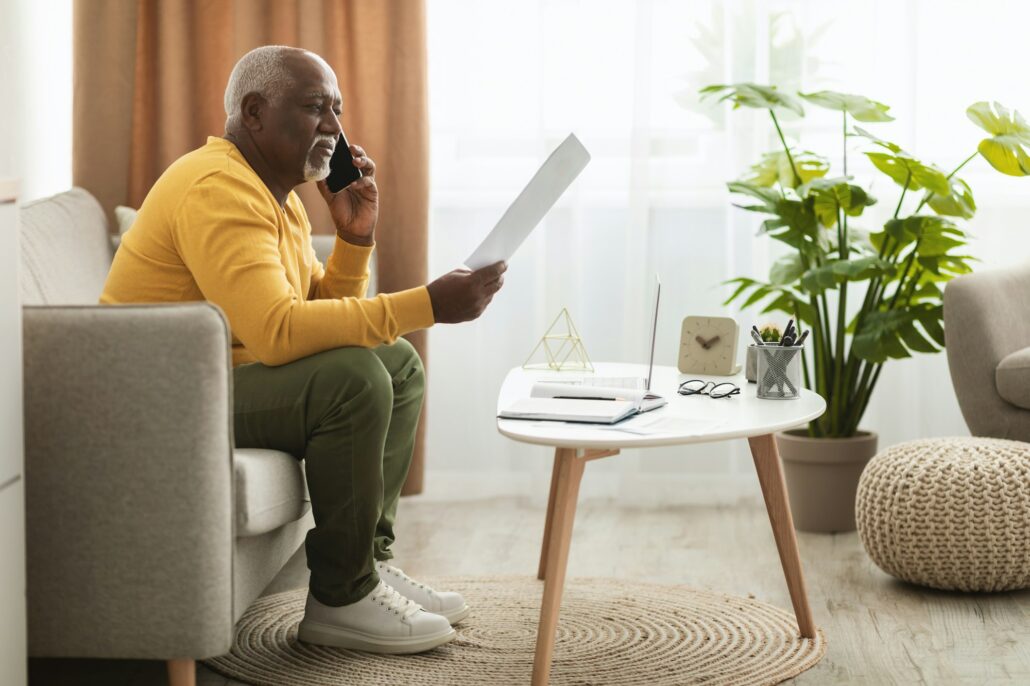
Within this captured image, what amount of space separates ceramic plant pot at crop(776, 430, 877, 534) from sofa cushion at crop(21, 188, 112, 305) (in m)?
1.66

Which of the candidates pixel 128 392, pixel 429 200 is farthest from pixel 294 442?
pixel 429 200

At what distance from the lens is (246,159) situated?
2.04 m

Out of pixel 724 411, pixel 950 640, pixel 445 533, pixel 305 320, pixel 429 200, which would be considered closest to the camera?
pixel 305 320

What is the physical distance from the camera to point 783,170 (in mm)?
2914

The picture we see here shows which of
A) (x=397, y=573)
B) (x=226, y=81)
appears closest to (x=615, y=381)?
(x=397, y=573)

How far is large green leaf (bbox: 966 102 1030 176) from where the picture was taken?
264 cm

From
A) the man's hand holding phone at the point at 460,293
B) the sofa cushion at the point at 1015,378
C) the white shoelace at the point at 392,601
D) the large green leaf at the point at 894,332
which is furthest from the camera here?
the large green leaf at the point at 894,332

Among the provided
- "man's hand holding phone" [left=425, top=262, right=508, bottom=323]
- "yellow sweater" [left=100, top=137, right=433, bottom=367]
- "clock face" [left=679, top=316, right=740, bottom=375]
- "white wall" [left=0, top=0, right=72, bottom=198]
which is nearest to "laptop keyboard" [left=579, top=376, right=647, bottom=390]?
"clock face" [left=679, top=316, right=740, bottom=375]

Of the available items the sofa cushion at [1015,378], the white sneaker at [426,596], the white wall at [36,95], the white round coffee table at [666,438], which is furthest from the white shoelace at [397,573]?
Result: the sofa cushion at [1015,378]

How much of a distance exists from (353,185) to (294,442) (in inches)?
24.0

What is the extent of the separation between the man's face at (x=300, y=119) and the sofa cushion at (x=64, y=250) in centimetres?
59

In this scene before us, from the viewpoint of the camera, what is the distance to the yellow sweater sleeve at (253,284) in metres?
1.81

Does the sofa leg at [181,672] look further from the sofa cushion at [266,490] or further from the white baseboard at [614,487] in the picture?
the white baseboard at [614,487]

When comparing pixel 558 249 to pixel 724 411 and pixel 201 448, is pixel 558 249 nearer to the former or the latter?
pixel 724 411
